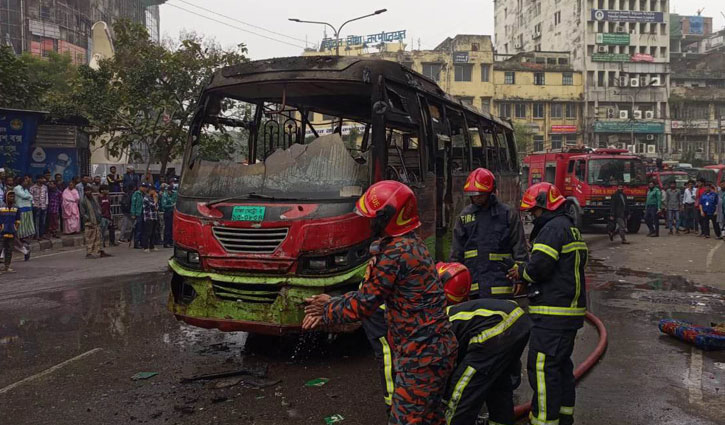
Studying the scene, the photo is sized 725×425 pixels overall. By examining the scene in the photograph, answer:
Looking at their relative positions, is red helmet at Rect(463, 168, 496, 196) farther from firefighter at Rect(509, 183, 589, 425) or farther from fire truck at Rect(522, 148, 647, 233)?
fire truck at Rect(522, 148, 647, 233)

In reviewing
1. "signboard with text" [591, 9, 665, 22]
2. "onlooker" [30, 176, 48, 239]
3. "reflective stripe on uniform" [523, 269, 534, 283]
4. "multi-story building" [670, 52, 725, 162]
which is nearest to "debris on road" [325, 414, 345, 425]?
"reflective stripe on uniform" [523, 269, 534, 283]

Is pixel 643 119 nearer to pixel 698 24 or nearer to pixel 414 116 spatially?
pixel 698 24

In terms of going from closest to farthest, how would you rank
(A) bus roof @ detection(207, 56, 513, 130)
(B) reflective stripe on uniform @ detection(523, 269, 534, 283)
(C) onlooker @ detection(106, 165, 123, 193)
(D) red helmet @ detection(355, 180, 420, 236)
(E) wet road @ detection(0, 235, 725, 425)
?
(D) red helmet @ detection(355, 180, 420, 236) → (B) reflective stripe on uniform @ detection(523, 269, 534, 283) → (E) wet road @ detection(0, 235, 725, 425) → (A) bus roof @ detection(207, 56, 513, 130) → (C) onlooker @ detection(106, 165, 123, 193)

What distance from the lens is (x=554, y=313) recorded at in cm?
403

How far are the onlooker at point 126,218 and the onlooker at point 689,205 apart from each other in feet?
56.0

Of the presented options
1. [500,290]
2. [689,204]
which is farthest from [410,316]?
[689,204]

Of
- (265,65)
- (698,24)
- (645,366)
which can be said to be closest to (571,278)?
(645,366)

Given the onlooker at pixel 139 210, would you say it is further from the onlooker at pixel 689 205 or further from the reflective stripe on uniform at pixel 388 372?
the onlooker at pixel 689 205

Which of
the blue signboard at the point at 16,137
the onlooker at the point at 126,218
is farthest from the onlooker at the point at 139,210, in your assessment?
the blue signboard at the point at 16,137

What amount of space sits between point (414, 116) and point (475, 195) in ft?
5.36

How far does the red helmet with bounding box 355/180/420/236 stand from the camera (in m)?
2.95

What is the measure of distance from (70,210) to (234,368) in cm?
1336

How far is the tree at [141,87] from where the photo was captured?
19.0 m

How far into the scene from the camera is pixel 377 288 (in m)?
2.97
